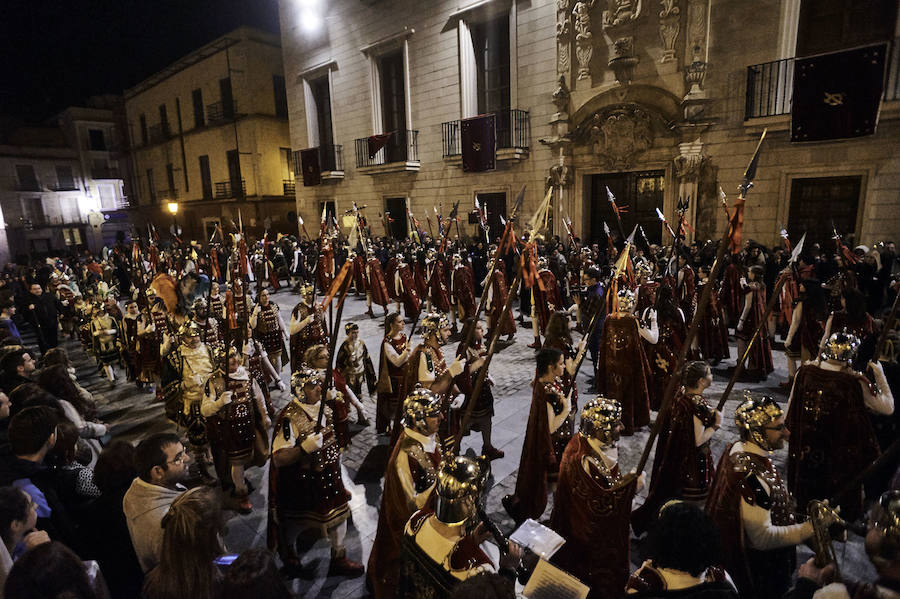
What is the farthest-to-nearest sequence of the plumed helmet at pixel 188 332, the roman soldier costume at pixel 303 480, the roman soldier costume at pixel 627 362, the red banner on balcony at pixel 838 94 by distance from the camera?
the red banner on balcony at pixel 838 94 → the roman soldier costume at pixel 627 362 → the plumed helmet at pixel 188 332 → the roman soldier costume at pixel 303 480

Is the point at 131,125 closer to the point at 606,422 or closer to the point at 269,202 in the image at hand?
the point at 269,202

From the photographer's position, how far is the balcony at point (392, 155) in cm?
1994

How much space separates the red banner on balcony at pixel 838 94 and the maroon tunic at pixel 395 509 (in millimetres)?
12723

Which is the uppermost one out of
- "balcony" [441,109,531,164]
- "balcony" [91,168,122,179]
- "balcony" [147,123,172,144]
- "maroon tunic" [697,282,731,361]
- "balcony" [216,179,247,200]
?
"balcony" [147,123,172,144]

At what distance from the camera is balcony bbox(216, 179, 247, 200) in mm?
29144

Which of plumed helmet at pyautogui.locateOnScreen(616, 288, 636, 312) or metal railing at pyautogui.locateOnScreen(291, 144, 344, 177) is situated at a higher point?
metal railing at pyautogui.locateOnScreen(291, 144, 344, 177)

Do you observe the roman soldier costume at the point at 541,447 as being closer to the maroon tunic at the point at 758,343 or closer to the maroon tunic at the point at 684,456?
the maroon tunic at the point at 684,456

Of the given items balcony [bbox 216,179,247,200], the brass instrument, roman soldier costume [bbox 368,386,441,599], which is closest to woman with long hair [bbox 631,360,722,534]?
the brass instrument

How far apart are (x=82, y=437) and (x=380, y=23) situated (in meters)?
21.0

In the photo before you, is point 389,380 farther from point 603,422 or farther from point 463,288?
point 463,288

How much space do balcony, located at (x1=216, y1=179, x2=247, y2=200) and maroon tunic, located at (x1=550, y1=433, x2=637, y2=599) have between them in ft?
100

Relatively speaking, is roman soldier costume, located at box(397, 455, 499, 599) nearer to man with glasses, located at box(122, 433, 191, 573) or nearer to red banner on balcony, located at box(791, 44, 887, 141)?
man with glasses, located at box(122, 433, 191, 573)

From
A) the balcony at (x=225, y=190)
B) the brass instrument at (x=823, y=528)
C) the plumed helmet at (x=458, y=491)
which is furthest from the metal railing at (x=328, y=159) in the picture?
the brass instrument at (x=823, y=528)

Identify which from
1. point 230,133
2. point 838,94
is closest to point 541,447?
point 838,94
